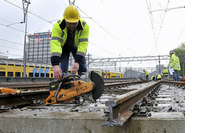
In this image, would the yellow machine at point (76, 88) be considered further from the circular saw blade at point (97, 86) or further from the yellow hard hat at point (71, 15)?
the yellow hard hat at point (71, 15)

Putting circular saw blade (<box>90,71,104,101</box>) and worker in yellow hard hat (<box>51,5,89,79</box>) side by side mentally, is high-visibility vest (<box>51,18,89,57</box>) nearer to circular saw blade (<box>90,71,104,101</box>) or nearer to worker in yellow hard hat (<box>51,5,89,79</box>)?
worker in yellow hard hat (<box>51,5,89,79</box>)

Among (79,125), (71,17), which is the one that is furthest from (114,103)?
(71,17)

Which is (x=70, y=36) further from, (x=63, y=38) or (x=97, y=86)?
(x=97, y=86)

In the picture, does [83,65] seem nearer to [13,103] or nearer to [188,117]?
[13,103]

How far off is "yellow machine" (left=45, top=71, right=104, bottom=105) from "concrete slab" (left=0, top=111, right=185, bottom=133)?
31.6 inches

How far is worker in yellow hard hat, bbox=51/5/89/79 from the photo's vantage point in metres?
2.85

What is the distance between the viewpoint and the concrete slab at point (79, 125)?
1484 millimetres

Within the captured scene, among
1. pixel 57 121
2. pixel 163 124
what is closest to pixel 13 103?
pixel 57 121

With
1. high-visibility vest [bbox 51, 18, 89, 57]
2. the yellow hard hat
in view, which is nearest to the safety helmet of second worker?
the yellow hard hat

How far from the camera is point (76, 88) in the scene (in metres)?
2.46

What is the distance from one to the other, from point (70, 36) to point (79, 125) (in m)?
2.01

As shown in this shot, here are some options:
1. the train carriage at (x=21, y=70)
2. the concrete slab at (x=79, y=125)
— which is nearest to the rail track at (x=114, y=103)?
the concrete slab at (x=79, y=125)

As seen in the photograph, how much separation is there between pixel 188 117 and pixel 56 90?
1.82 metres

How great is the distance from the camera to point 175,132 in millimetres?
1462
